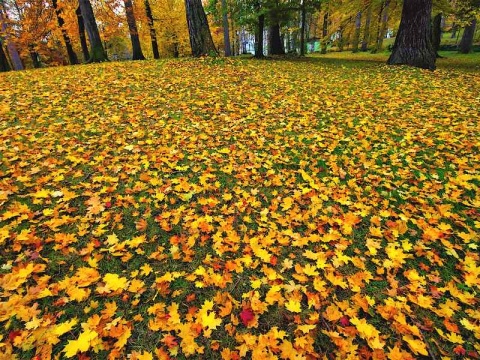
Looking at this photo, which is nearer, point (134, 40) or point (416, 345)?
point (416, 345)

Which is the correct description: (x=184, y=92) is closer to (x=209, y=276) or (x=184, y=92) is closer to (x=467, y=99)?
(x=209, y=276)

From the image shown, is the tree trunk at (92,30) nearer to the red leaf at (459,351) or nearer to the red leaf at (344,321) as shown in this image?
the red leaf at (344,321)

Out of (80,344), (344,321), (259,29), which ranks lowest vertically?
(344,321)

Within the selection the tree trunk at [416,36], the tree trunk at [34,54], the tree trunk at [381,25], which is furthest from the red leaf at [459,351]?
the tree trunk at [381,25]

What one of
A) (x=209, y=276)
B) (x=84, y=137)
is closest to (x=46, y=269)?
(x=209, y=276)

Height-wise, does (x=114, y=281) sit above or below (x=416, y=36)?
below

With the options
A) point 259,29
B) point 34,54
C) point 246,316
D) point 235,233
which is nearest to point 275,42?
point 259,29

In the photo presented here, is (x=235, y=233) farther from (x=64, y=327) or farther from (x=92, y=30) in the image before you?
(x=92, y=30)

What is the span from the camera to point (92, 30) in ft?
39.7

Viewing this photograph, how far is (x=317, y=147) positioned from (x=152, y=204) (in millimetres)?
3139

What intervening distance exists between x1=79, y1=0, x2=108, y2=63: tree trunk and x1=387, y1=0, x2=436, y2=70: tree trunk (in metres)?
12.8

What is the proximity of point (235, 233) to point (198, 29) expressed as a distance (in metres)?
11.0

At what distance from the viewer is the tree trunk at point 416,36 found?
36.9 feet

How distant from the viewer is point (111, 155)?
4.70 m
